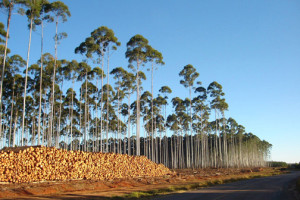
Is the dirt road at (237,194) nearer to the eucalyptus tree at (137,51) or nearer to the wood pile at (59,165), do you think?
the wood pile at (59,165)

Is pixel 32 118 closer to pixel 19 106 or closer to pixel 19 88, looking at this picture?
pixel 19 106

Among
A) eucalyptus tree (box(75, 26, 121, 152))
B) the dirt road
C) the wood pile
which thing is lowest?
the dirt road

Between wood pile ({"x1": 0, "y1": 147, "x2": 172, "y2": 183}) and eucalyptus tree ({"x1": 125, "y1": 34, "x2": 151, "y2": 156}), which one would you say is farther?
eucalyptus tree ({"x1": 125, "y1": 34, "x2": 151, "y2": 156})

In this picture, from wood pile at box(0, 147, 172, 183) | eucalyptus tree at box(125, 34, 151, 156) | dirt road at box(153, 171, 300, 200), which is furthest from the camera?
eucalyptus tree at box(125, 34, 151, 156)

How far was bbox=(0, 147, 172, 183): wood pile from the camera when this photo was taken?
51.0 ft

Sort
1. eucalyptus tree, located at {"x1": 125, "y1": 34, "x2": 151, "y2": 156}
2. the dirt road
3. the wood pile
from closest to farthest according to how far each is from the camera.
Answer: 1. the dirt road
2. the wood pile
3. eucalyptus tree, located at {"x1": 125, "y1": 34, "x2": 151, "y2": 156}

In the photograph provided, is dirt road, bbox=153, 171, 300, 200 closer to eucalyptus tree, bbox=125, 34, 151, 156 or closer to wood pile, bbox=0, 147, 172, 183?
wood pile, bbox=0, 147, 172, 183

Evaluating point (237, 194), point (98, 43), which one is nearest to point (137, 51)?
point (98, 43)

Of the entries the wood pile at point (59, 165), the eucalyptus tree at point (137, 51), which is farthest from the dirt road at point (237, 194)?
the eucalyptus tree at point (137, 51)

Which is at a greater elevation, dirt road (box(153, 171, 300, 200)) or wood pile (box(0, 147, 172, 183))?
wood pile (box(0, 147, 172, 183))

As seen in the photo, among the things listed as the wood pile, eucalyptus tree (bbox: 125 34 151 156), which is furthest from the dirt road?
eucalyptus tree (bbox: 125 34 151 156)

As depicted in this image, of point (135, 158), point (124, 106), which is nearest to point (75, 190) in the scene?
point (135, 158)

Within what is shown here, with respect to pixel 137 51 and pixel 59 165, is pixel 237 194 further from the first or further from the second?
pixel 137 51

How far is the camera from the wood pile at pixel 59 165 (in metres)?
15.6
